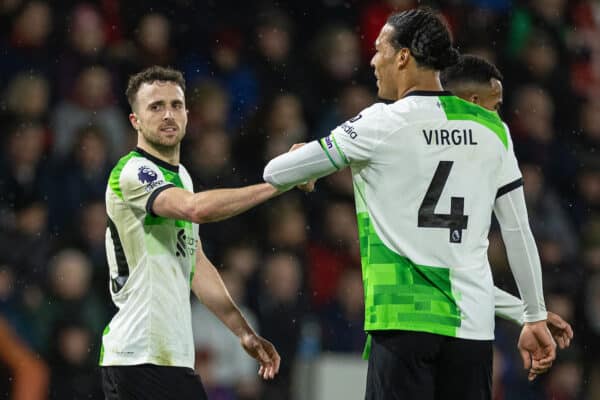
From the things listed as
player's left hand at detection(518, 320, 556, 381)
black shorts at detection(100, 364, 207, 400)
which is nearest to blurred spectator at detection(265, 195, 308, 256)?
black shorts at detection(100, 364, 207, 400)

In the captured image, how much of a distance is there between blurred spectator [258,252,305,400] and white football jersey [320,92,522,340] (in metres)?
3.41

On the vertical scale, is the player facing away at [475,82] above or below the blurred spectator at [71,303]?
above

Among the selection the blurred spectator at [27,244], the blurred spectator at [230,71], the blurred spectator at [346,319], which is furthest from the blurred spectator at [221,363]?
the blurred spectator at [230,71]

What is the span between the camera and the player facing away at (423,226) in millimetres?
4039

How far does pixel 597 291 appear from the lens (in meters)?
9.16

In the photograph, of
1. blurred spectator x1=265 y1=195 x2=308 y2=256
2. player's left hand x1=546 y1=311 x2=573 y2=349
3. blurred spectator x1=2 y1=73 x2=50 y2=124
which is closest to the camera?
player's left hand x1=546 y1=311 x2=573 y2=349

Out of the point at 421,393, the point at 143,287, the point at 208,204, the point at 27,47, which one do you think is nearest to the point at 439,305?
the point at 421,393

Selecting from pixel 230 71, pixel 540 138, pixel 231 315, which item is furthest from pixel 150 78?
pixel 540 138

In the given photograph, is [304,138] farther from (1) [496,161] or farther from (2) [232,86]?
(1) [496,161]

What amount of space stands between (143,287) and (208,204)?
1.81 ft

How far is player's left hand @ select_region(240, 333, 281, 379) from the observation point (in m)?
4.98

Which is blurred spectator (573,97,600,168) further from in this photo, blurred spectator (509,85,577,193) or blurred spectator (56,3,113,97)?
blurred spectator (56,3,113,97)

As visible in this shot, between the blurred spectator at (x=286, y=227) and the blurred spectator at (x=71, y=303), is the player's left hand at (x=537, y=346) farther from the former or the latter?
the blurred spectator at (x=286, y=227)

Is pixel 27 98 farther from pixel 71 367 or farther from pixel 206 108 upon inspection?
pixel 71 367
